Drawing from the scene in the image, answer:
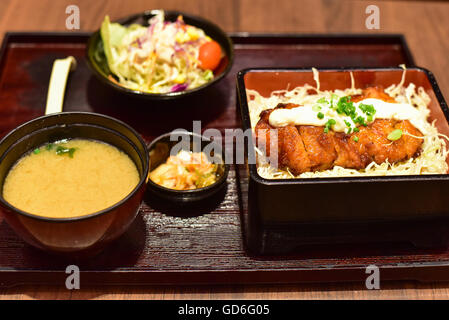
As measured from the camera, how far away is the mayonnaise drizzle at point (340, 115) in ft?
6.57

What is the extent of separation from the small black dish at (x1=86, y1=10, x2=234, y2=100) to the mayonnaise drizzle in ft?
1.70

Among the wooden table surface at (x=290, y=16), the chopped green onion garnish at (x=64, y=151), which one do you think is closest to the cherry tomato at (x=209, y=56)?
the wooden table surface at (x=290, y=16)

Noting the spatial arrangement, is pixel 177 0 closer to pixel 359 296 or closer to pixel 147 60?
pixel 147 60

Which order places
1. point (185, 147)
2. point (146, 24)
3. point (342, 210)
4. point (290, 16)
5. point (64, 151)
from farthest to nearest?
point (290, 16) → point (146, 24) → point (185, 147) → point (64, 151) → point (342, 210)

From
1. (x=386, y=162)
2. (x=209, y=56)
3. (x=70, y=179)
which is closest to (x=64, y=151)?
(x=70, y=179)

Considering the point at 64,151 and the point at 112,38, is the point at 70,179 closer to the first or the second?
the point at 64,151

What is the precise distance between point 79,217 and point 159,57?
1224 millimetres

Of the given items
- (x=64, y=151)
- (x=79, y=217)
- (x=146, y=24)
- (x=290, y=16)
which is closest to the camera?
(x=79, y=217)

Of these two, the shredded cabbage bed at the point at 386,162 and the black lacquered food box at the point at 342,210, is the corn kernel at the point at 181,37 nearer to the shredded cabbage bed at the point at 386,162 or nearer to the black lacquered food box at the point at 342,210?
the shredded cabbage bed at the point at 386,162

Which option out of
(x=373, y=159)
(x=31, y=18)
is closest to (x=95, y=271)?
(x=373, y=159)

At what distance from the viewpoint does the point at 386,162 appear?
200 centimetres

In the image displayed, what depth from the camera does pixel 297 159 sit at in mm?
1920

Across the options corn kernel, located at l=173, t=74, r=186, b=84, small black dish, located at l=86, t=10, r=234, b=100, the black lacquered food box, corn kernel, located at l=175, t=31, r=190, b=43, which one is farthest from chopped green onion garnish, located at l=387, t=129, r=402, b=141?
corn kernel, located at l=175, t=31, r=190, b=43

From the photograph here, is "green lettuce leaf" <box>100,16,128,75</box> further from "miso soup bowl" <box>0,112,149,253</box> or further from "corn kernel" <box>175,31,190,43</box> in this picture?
"miso soup bowl" <box>0,112,149,253</box>
